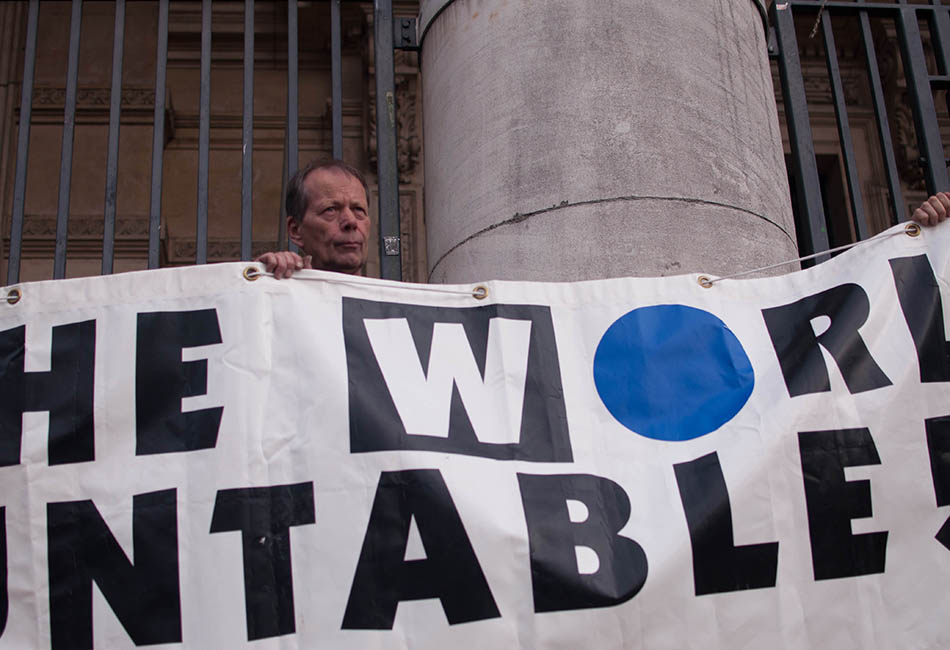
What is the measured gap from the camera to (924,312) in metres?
3.18

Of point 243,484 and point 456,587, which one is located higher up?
point 243,484

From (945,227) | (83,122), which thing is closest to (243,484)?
(945,227)

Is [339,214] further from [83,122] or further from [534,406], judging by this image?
[83,122]

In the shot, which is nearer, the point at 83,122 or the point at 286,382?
the point at 286,382

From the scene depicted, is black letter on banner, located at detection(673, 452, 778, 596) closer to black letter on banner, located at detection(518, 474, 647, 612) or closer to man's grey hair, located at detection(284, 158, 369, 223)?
black letter on banner, located at detection(518, 474, 647, 612)

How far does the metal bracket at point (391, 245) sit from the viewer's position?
387cm

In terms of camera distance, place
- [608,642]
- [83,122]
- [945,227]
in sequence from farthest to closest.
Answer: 1. [83,122]
2. [945,227]
3. [608,642]

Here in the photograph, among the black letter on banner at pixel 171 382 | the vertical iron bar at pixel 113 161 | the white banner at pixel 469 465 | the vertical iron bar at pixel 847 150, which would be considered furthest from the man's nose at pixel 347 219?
the vertical iron bar at pixel 847 150

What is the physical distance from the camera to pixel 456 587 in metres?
2.66

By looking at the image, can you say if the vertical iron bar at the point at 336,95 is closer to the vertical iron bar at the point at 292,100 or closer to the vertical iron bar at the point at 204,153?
the vertical iron bar at the point at 292,100

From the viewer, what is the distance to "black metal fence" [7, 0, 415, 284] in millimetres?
3787

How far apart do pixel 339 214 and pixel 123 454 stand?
957 millimetres

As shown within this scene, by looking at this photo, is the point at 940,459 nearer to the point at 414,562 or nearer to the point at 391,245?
the point at 414,562

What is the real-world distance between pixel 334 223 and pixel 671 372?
1.05 m
